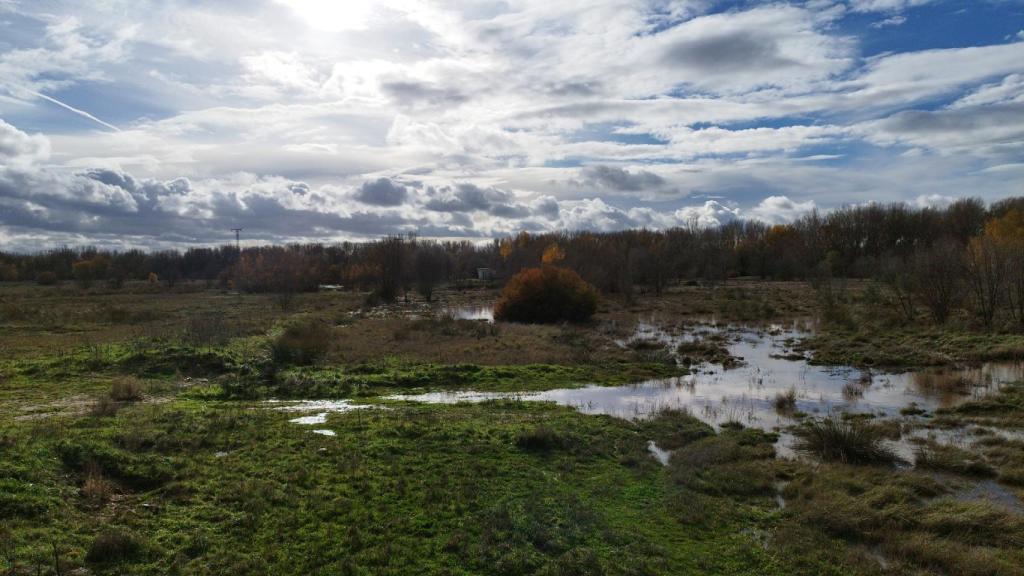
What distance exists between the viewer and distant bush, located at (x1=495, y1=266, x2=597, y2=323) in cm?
4700

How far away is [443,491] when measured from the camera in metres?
10.5

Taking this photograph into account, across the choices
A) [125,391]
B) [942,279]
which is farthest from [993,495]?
[942,279]

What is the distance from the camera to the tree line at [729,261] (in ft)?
120

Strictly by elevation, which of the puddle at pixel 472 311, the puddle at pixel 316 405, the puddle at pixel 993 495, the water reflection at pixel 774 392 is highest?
the puddle at pixel 993 495

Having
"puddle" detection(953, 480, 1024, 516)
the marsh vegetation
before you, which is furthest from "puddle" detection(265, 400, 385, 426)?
"puddle" detection(953, 480, 1024, 516)

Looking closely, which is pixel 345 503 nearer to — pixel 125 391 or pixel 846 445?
pixel 846 445

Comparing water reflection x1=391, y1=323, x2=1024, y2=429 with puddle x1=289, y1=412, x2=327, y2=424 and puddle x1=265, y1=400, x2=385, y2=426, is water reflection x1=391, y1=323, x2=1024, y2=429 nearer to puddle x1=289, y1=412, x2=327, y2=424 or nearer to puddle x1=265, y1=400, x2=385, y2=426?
puddle x1=265, y1=400, x2=385, y2=426

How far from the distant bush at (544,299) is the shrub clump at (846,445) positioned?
108 ft

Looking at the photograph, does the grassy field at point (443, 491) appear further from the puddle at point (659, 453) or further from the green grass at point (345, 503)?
the puddle at point (659, 453)

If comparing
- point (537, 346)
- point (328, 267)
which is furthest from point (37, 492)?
point (328, 267)

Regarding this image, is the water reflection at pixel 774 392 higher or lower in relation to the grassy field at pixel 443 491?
lower

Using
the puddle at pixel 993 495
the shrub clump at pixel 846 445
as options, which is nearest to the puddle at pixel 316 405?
A: the shrub clump at pixel 846 445

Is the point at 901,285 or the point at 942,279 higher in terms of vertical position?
the point at 942,279

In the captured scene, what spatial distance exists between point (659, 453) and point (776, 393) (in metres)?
9.59
